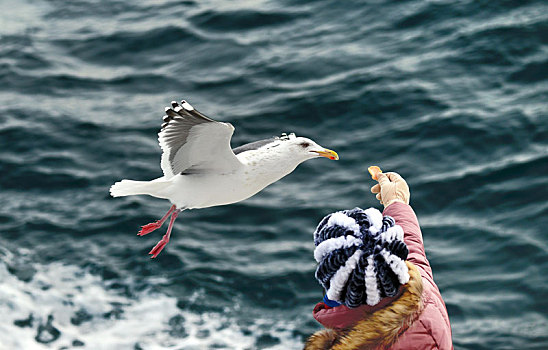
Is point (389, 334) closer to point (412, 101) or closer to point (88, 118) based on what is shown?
point (412, 101)

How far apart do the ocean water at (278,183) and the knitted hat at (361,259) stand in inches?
→ 203

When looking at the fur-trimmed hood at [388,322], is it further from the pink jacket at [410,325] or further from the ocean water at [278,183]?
the ocean water at [278,183]

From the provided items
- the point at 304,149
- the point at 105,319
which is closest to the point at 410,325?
the point at 304,149

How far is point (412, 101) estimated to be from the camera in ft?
32.3

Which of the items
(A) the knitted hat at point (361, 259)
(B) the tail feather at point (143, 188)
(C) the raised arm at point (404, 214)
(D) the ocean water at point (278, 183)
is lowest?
(A) the knitted hat at point (361, 259)

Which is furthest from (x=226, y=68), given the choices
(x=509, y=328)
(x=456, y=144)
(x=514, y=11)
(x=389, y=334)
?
(x=389, y=334)

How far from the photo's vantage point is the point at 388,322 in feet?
8.31

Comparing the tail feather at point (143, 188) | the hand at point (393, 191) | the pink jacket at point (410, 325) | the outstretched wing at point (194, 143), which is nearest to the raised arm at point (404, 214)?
the hand at point (393, 191)

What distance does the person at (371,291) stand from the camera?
250cm

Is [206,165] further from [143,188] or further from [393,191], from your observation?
[393,191]

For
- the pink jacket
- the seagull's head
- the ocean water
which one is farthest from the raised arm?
the ocean water

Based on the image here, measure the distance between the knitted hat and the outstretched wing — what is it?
3.87 ft

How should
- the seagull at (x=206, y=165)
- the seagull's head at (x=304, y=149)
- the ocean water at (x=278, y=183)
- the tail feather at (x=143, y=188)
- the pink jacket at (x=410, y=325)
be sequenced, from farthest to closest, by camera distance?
the ocean water at (x=278, y=183) → the seagull's head at (x=304, y=149) → the tail feather at (x=143, y=188) → the seagull at (x=206, y=165) → the pink jacket at (x=410, y=325)

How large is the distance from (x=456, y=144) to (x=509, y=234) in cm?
159
